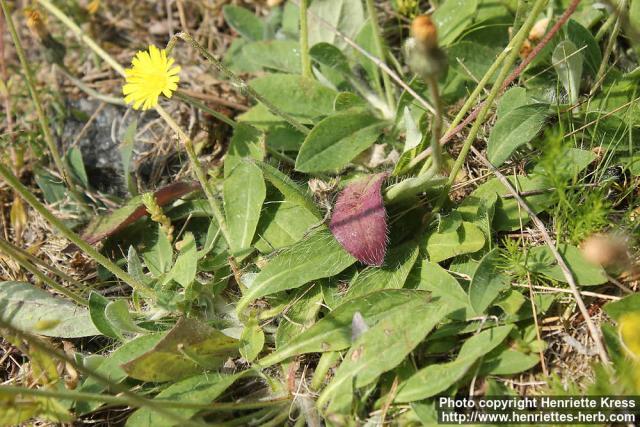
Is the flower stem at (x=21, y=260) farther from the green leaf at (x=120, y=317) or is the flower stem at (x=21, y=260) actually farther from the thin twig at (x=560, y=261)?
the thin twig at (x=560, y=261)

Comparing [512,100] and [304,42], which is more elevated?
[304,42]

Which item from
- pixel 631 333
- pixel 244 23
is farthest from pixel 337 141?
pixel 631 333

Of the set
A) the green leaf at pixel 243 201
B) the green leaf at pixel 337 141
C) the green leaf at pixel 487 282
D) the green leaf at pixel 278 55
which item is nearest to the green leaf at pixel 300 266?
the green leaf at pixel 243 201

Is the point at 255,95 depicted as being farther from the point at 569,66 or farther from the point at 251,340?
the point at 569,66

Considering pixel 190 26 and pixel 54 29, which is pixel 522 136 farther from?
pixel 54 29

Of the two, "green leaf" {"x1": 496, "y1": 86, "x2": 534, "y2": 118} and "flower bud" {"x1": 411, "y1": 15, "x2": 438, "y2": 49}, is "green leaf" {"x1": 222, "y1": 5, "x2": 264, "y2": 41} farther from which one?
"flower bud" {"x1": 411, "y1": 15, "x2": 438, "y2": 49}

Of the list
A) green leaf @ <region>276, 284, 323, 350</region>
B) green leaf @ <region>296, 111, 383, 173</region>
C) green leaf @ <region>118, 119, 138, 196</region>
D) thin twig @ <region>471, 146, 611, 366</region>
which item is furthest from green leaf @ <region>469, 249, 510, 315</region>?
green leaf @ <region>118, 119, 138, 196</region>
